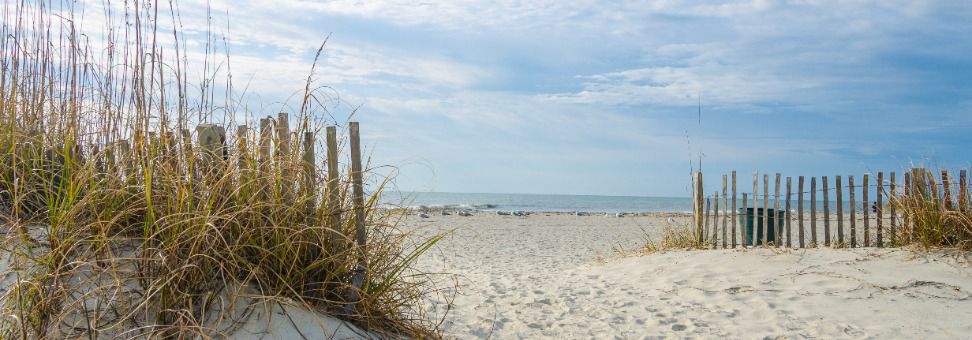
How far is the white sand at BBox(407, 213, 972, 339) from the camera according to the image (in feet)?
16.1

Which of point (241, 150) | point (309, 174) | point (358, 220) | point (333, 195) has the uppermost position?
point (241, 150)

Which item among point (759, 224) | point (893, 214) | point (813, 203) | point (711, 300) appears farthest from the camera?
point (759, 224)

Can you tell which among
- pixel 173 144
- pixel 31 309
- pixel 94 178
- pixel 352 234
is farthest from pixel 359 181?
pixel 31 309

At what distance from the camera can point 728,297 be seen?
5855 millimetres

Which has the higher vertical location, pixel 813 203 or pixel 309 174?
pixel 309 174

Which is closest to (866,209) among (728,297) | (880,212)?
(880,212)

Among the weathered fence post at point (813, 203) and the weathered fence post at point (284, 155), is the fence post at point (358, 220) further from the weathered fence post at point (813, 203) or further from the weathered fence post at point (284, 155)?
the weathered fence post at point (813, 203)

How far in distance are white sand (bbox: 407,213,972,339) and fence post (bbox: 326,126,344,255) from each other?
1315 mm

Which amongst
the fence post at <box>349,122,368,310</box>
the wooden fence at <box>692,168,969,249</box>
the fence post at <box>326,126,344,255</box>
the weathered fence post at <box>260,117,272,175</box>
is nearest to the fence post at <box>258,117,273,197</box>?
the weathered fence post at <box>260,117,272,175</box>

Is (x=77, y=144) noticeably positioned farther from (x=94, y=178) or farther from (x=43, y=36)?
(x=43, y=36)

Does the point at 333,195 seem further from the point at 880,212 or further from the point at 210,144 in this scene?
the point at 880,212

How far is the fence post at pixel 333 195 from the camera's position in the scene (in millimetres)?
3217

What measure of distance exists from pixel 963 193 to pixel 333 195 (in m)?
6.46

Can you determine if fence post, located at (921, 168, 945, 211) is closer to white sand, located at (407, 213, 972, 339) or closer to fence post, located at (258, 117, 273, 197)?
white sand, located at (407, 213, 972, 339)
